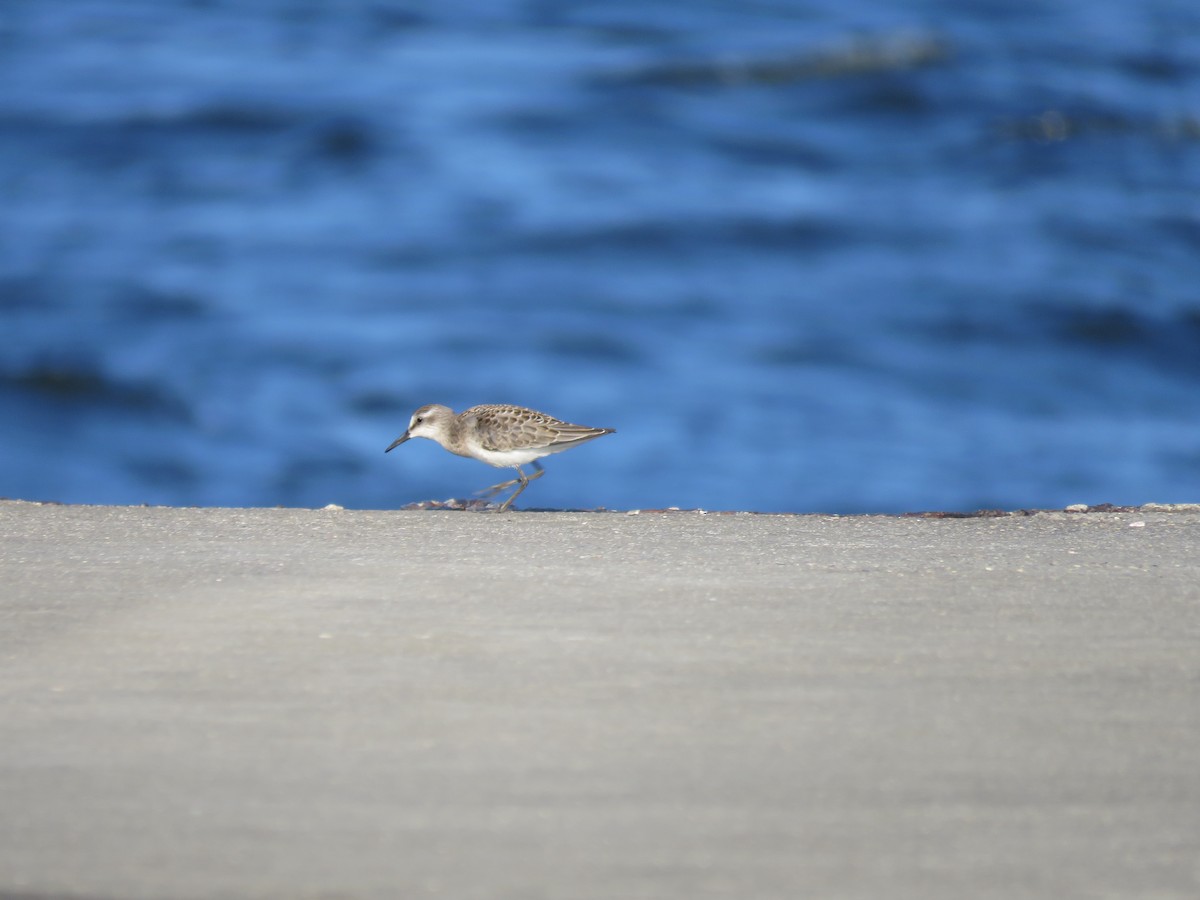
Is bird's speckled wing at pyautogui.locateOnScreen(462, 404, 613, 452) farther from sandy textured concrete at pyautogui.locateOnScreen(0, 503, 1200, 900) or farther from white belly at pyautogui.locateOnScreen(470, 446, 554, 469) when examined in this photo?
sandy textured concrete at pyautogui.locateOnScreen(0, 503, 1200, 900)

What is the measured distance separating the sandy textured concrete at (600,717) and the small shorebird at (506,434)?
4.31 feet

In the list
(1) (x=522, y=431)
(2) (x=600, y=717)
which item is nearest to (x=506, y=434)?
(1) (x=522, y=431)

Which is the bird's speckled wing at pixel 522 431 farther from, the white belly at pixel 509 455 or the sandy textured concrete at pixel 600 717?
the sandy textured concrete at pixel 600 717

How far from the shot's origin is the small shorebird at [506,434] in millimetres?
6812

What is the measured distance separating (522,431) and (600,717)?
3.21m

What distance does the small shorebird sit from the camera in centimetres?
681

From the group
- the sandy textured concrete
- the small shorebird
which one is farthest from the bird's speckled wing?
the sandy textured concrete

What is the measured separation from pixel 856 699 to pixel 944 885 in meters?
0.93

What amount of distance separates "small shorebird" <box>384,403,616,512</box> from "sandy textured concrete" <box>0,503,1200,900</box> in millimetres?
1312

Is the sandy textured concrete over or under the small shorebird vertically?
over

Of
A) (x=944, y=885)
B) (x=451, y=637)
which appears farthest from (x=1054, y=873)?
(x=451, y=637)

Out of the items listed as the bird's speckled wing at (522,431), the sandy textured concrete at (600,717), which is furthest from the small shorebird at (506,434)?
the sandy textured concrete at (600,717)

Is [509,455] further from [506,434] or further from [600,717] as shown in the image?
[600,717]

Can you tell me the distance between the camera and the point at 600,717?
3.71m
